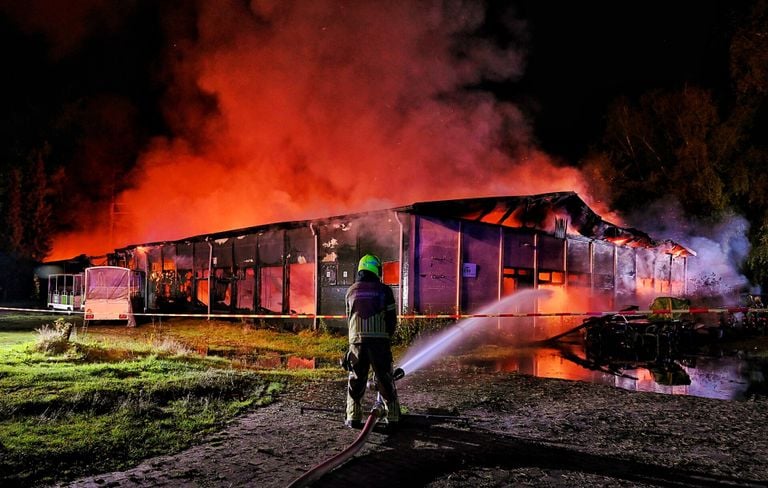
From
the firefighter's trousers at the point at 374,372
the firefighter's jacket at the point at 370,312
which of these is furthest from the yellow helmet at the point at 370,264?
the firefighter's trousers at the point at 374,372

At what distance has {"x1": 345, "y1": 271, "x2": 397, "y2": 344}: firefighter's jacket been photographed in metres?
5.75

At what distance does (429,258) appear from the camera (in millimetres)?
15062

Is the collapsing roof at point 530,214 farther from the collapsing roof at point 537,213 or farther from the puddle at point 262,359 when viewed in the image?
the puddle at point 262,359

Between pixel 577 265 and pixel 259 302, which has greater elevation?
pixel 577 265

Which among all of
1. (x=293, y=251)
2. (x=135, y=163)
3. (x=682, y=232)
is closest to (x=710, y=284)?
(x=682, y=232)

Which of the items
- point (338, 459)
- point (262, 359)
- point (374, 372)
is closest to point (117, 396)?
point (374, 372)

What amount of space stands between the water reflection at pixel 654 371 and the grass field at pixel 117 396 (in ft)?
12.2

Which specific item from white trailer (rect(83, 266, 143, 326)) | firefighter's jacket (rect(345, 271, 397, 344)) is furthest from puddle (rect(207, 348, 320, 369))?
white trailer (rect(83, 266, 143, 326))

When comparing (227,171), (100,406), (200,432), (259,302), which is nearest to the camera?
(200,432)

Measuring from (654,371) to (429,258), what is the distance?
6193 mm

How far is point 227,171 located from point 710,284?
28246 millimetres

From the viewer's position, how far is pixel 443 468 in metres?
4.74

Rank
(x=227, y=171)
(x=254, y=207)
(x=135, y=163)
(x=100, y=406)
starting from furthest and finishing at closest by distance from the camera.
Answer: (x=135, y=163)
(x=227, y=171)
(x=254, y=207)
(x=100, y=406)

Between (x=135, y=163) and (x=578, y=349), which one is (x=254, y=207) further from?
(x=135, y=163)
